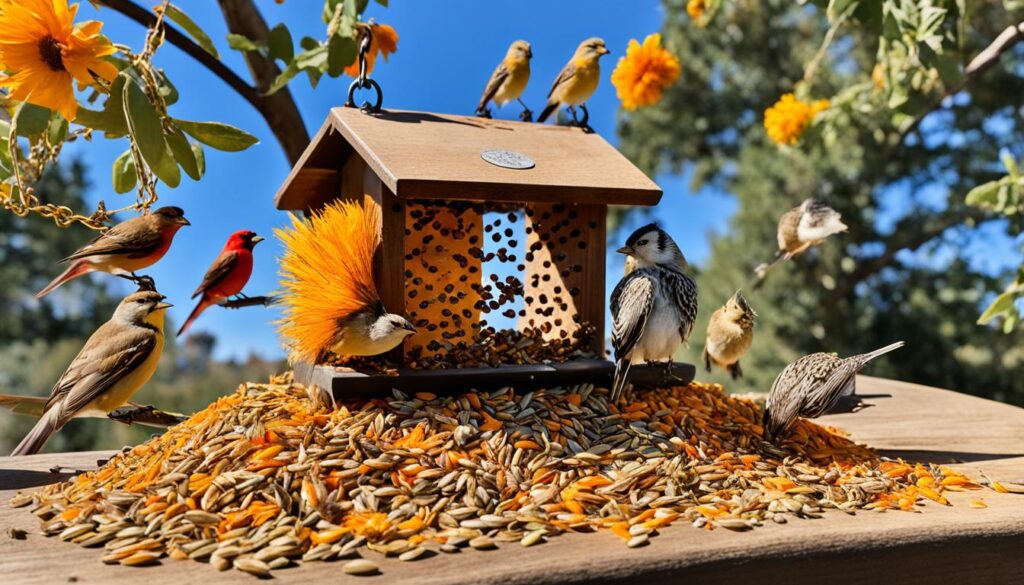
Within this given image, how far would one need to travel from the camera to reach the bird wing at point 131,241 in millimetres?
1869

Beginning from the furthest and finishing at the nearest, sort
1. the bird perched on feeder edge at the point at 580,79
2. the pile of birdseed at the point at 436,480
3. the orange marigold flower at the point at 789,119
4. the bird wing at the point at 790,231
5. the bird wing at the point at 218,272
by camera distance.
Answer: the orange marigold flower at the point at 789,119
the bird wing at the point at 790,231
the bird perched on feeder edge at the point at 580,79
the bird wing at the point at 218,272
the pile of birdseed at the point at 436,480

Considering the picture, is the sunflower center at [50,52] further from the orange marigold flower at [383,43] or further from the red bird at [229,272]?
the orange marigold flower at [383,43]

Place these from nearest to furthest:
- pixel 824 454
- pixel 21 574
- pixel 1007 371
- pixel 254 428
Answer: pixel 21 574 < pixel 254 428 < pixel 824 454 < pixel 1007 371

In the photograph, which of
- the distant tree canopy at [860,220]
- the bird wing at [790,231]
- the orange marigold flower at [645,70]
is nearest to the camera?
the bird wing at [790,231]

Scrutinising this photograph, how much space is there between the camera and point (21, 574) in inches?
59.8

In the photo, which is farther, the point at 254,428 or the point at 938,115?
the point at 938,115

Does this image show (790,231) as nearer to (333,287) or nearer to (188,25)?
(333,287)

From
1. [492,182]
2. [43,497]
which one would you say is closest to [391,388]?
[492,182]

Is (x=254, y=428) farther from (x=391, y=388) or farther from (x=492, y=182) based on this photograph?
(x=492, y=182)

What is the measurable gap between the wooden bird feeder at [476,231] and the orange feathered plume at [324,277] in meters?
0.06

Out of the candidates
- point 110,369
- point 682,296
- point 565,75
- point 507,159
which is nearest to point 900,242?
point 565,75

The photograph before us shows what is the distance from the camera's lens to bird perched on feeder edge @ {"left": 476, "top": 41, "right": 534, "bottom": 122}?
2672 millimetres

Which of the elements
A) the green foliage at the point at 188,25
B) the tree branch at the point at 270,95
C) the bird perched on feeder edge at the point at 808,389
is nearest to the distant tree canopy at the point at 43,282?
the tree branch at the point at 270,95

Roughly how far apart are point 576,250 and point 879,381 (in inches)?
86.5
